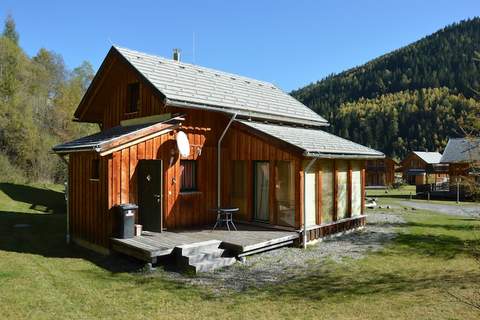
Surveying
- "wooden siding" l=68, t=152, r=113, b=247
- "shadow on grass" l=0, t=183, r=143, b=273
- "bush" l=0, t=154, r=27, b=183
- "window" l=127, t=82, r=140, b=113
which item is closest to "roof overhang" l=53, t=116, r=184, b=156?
"wooden siding" l=68, t=152, r=113, b=247

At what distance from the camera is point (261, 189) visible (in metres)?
12.2

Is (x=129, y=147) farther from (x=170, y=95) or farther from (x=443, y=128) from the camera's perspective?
(x=443, y=128)

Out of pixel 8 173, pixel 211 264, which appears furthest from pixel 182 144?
pixel 8 173

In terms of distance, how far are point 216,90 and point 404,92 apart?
122 meters

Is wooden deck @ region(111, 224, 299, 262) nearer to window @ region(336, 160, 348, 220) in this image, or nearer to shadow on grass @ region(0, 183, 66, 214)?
window @ region(336, 160, 348, 220)

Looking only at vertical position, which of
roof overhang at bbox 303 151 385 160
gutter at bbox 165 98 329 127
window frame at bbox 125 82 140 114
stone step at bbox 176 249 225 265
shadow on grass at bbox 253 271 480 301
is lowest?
shadow on grass at bbox 253 271 480 301

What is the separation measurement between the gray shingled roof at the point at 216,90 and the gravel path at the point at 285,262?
5144 millimetres

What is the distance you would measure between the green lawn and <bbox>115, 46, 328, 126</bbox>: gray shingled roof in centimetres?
546

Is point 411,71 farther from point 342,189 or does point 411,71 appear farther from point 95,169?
point 95,169

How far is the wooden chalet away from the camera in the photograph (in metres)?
10.4

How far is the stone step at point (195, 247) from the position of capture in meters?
8.90

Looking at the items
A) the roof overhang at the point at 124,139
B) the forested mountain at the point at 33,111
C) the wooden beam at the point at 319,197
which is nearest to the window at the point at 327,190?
the wooden beam at the point at 319,197

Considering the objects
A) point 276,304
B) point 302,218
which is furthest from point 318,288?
point 302,218

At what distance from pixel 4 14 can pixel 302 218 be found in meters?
42.8
